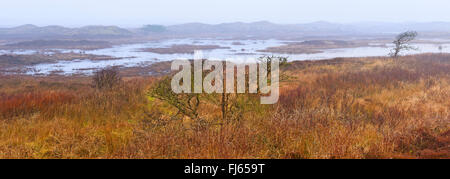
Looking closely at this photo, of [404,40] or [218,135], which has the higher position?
[404,40]

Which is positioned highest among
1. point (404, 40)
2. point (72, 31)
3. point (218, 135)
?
point (72, 31)

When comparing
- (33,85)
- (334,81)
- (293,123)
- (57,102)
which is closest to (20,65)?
(33,85)

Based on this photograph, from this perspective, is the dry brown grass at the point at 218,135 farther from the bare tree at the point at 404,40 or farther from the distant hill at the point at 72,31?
the distant hill at the point at 72,31

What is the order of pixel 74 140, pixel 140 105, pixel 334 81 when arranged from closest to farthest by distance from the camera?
pixel 74 140 → pixel 140 105 → pixel 334 81

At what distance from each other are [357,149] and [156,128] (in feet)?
11.8

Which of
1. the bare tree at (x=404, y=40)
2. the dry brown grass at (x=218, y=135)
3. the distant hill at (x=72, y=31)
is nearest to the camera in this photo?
the dry brown grass at (x=218, y=135)

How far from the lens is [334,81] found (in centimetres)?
1399

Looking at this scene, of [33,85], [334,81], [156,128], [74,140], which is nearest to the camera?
[74,140]

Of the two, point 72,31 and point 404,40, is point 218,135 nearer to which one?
point 404,40

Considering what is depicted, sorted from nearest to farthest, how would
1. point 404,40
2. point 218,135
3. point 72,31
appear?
point 218,135
point 404,40
point 72,31

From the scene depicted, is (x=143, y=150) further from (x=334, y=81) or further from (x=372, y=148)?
(x=334, y=81)

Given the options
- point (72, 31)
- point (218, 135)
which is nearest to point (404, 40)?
point (218, 135)

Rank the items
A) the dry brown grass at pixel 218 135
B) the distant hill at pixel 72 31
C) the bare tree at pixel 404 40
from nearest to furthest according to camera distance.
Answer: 1. the dry brown grass at pixel 218 135
2. the bare tree at pixel 404 40
3. the distant hill at pixel 72 31

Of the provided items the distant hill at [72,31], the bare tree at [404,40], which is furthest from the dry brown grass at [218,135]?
the distant hill at [72,31]
